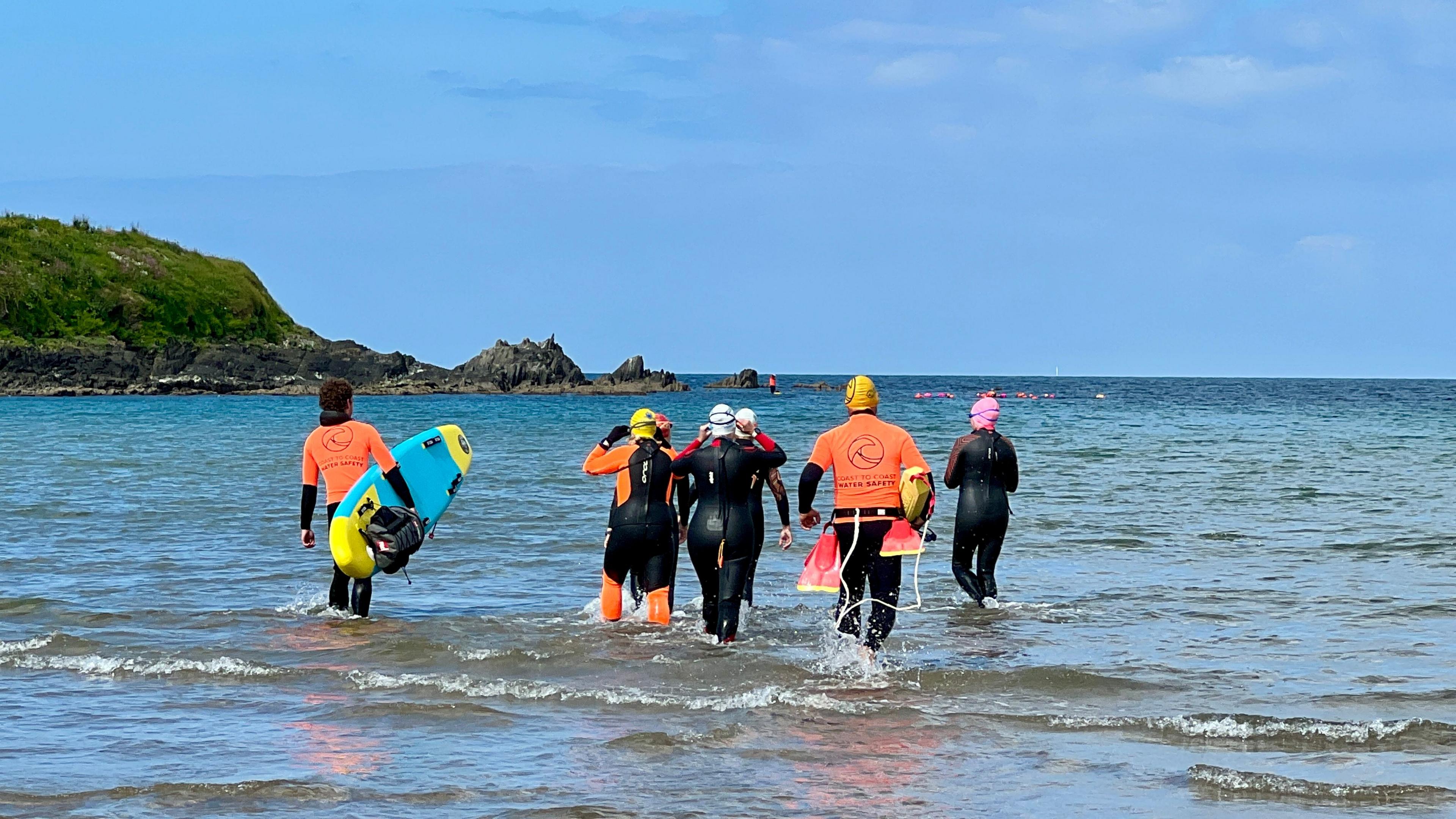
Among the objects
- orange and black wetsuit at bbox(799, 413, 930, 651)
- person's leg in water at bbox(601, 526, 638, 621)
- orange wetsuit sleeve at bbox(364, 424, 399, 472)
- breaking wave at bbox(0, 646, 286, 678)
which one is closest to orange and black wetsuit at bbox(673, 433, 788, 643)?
orange and black wetsuit at bbox(799, 413, 930, 651)

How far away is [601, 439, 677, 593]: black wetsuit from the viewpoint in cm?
1048

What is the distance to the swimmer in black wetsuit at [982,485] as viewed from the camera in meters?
12.0

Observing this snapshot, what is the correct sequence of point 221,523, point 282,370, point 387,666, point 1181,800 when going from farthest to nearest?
point 282,370, point 221,523, point 387,666, point 1181,800

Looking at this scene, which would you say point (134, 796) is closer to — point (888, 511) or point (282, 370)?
point (888, 511)

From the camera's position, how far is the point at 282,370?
313 ft

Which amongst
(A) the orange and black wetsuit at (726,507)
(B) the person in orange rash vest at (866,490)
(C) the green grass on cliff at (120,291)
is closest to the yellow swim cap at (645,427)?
(A) the orange and black wetsuit at (726,507)

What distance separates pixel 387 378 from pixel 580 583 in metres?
88.7

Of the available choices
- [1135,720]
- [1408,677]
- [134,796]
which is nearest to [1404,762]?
[1135,720]

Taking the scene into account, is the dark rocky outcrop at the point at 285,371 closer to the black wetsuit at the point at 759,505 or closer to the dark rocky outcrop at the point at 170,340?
the dark rocky outcrop at the point at 170,340

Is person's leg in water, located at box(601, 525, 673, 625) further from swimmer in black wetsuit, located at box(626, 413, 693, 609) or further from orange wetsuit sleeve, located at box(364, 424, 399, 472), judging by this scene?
orange wetsuit sleeve, located at box(364, 424, 399, 472)

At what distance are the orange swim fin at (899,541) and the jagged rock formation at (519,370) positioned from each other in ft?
308

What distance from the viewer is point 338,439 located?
36.4 feet

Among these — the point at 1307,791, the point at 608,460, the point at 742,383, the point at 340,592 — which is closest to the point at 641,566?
the point at 608,460

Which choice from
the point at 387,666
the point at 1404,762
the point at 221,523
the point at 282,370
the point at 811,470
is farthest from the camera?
the point at 282,370
